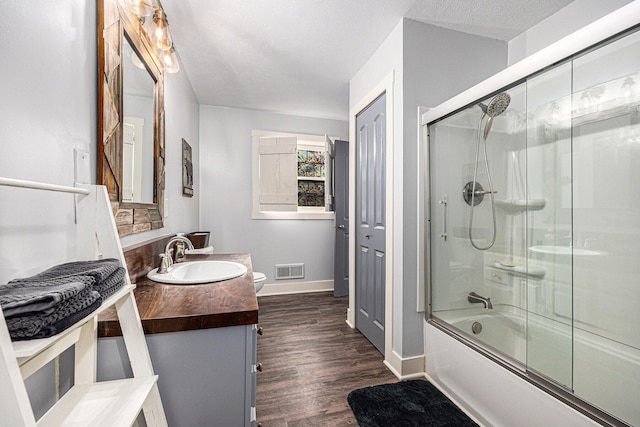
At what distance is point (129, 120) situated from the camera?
1.40 m

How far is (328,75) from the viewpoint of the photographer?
280 cm

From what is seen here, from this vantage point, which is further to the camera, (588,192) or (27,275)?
(588,192)

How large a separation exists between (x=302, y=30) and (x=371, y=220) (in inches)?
60.1

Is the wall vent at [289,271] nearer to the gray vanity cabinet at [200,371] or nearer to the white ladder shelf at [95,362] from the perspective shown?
the gray vanity cabinet at [200,371]

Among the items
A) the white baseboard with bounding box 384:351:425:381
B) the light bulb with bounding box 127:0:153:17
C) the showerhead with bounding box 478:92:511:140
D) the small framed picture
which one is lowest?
the white baseboard with bounding box 384:351:425:381

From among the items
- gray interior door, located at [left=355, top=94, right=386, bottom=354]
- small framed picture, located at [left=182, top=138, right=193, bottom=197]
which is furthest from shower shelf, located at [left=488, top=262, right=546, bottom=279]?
small framed picture, located at [left=182, top=138, right=193, bottom=197]

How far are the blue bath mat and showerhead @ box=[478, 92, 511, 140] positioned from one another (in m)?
1.68

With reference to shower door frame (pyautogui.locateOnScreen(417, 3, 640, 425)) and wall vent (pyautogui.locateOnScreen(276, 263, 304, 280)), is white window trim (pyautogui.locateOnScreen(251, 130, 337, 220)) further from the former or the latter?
shower door frame (pyautogui.locateOnScreen(417, 3, 640, 425))

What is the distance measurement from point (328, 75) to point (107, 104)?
2084 mm

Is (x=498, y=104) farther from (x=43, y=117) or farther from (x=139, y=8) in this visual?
(x=43, y=117)

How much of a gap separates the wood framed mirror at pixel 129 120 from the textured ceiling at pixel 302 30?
0.49 metres

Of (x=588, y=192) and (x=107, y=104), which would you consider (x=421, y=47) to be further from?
(x=107, y=104)

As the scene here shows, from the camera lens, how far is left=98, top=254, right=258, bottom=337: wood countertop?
90cm

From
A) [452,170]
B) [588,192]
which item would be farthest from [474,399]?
[452,170]
